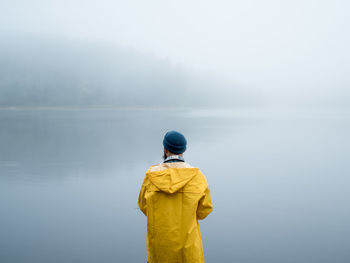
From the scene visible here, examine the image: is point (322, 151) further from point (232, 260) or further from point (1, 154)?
point (1, 154)

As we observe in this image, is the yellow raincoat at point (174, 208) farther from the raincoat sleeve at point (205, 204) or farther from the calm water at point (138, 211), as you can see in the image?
the calm water at point (138, 211)

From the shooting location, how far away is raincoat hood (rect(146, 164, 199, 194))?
146cm

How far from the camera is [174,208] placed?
60.5 inches

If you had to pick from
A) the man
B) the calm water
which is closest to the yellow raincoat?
the man

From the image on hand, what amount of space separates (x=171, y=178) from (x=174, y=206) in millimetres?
176

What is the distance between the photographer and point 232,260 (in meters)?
2.76

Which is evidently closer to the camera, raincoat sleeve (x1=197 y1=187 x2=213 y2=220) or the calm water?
raincoat sleeve (x1=197 y1=187 x2=213 y2=220)

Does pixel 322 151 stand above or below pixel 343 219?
above

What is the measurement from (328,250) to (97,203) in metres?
3.10

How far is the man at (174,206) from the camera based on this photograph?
1505 millimetres

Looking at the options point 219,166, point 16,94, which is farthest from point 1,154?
point 16,94

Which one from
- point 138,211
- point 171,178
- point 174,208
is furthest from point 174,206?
point 138,211

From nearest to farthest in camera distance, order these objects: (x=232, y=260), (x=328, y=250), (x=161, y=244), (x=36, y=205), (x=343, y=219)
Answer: (x=161, y=244) < (x=232, y=260) < (x=328, y=250) < (x=343, y=219) < (x=36, y=205)

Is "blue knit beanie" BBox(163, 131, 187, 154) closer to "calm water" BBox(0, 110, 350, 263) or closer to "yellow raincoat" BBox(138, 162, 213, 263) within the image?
"yellow raincoat" BBox(138, 162, 213, 263)
